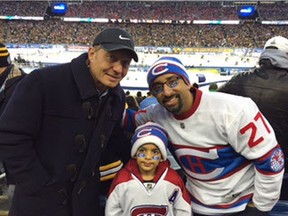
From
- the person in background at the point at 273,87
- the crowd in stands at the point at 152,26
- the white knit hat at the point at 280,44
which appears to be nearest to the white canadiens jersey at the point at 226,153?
the person in background at the point at 273,87

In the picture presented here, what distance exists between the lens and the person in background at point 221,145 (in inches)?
68.2

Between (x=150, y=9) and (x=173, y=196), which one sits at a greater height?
(x=150, y=9)

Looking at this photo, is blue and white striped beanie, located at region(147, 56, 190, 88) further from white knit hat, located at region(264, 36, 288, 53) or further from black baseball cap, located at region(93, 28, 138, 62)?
white knit hat, located at region(264, 36, 288, 53)

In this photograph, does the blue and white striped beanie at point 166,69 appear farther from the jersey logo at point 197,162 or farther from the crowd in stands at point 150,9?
the crowd in stands at point 150,9

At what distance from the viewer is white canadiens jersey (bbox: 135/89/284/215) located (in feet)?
5.67

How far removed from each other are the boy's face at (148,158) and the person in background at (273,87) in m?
0.73

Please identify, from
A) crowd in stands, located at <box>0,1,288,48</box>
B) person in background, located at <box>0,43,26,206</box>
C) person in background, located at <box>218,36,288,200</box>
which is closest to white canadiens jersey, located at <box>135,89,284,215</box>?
person in background, located at <box>218,36,288,200</box>

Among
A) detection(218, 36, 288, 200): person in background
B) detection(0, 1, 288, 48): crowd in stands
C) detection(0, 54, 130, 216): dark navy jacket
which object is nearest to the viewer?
detection(0, 54, 130, 216): dark navy jacket

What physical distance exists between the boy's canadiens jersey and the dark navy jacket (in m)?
0.16

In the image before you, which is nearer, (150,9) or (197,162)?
(197,162)

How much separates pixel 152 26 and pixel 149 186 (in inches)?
1478

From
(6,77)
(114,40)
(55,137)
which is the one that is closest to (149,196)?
(55,137)

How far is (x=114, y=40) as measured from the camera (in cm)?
165

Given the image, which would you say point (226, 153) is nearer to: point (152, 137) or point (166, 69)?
point (152, 137)
